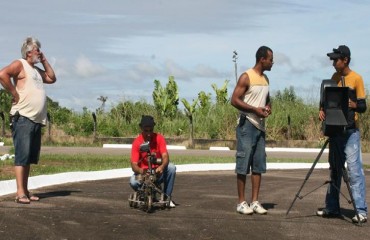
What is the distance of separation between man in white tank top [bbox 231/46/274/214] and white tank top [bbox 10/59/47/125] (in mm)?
2602

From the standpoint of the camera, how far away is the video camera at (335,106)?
880 cm

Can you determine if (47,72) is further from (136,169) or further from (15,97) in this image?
(136,169)

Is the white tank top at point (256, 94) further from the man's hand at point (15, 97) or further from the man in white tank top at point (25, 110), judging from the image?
the man's hand at point (15, 97)

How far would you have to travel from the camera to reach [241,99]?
9398 mm

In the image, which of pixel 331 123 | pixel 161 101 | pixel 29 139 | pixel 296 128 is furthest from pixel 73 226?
pixel 161 101

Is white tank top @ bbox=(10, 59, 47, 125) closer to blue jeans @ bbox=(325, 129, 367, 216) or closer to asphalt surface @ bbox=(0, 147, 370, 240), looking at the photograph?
asphalt surface @ bbox=(0, 147, 370, 240)

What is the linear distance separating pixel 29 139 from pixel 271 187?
16.1 ft

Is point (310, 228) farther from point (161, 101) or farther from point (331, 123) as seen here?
point (161, 101)

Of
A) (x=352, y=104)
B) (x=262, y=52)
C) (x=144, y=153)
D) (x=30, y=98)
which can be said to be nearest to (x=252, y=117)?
(x=262, y=52)

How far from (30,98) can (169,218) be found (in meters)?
2.55

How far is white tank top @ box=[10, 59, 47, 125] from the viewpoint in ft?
33.1

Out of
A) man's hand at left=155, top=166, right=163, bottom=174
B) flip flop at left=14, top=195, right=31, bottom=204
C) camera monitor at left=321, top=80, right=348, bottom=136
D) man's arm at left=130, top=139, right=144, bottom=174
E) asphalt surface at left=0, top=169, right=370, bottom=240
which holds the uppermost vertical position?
camera monitor at left=321, top=80, right=348, bottom=136

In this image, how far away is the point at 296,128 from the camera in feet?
109

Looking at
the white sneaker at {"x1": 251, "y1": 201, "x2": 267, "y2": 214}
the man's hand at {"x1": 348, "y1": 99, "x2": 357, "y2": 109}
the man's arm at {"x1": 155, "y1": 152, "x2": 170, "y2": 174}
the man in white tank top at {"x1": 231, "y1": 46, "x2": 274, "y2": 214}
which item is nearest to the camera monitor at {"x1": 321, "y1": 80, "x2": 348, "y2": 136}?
the man's hand at {"x1": 348, "y1": 99, "x2": 357, "y2": 109}
